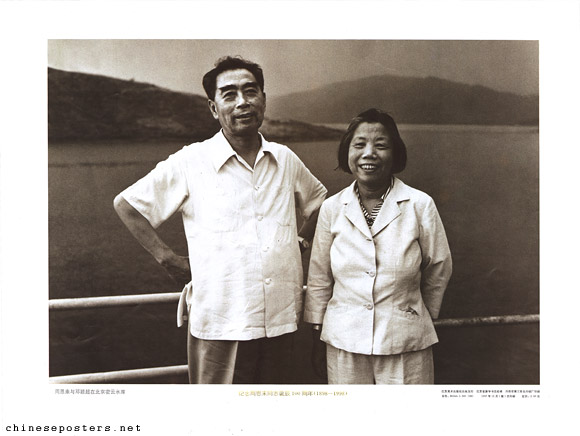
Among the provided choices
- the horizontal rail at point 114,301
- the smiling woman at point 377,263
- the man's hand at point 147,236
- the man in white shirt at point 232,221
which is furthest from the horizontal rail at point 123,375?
the smiling woman at point 377,263

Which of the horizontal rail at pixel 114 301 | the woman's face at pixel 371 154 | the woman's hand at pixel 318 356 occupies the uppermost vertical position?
the woman's face at pixel 371 154

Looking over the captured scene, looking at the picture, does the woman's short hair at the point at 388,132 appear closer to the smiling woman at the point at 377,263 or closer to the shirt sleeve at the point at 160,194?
the smiling woman at the point at 377,263

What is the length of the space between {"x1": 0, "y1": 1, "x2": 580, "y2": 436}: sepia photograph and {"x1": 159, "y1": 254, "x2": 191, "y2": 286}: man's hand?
0.04ft

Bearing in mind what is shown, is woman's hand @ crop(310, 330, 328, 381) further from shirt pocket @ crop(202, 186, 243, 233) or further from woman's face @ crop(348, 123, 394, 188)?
woman's face @ crop(348, 123, 394, 188)

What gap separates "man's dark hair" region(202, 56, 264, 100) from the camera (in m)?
2.14

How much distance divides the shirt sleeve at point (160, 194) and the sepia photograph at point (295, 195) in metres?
0.07

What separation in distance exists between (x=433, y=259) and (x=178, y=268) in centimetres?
107

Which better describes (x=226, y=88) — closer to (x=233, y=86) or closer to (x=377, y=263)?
(x=233, y=86)

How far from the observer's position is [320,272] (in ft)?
7.14

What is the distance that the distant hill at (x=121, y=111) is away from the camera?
2.26 m

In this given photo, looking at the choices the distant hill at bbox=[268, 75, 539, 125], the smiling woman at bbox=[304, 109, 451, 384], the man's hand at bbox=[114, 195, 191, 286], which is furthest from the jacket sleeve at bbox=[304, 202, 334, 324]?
the man's hand at bbox=[114, 195, 191, 286]

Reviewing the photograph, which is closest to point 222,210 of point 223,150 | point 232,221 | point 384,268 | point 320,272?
point 232,221
